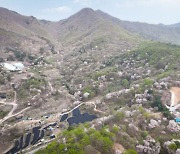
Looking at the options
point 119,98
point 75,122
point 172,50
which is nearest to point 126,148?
point 75,122

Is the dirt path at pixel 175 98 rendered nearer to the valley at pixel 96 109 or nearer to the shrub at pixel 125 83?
the valley at pixel 96 109

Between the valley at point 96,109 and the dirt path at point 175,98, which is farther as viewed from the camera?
the dirt path at point 175,98

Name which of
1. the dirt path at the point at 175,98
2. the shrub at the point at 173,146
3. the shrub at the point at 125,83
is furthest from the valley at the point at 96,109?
the dirt path at the point at 175,98

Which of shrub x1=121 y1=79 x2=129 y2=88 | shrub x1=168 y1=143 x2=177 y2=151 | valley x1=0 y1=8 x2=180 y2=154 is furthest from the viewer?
shrub x1=121 y1=79 x2=129 y2=88

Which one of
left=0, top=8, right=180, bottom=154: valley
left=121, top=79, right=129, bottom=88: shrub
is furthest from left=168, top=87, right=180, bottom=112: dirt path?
left=121, top=79, right=129, bottom=88: shrub

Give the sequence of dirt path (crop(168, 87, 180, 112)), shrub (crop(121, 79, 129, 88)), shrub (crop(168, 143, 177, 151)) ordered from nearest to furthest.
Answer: shrub (crop(168, 143, 177, 151)) → dirt path (crop(168, 87, 180, 112)) → shrub (crop(121, 79, 129, 88))

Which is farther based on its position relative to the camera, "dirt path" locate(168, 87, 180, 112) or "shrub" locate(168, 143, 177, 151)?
"dirt path" locate(168, 87, 180, 112)

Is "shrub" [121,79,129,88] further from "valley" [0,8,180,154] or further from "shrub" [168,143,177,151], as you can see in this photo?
"shrub" [168,143,177,151]

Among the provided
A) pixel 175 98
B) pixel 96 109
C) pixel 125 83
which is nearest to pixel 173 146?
pixel 175 98

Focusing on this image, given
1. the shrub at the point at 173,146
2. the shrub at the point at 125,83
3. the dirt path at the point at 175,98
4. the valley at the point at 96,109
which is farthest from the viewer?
the shrub at the point at 125,83

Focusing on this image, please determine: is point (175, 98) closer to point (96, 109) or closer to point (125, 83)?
point (125, 83)

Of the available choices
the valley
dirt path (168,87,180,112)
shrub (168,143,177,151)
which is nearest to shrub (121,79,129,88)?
the valley

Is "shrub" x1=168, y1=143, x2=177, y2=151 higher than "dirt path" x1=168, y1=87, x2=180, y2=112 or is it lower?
lower

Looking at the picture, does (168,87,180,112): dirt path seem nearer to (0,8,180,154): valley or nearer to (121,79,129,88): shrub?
(0,8,180,154): valley
